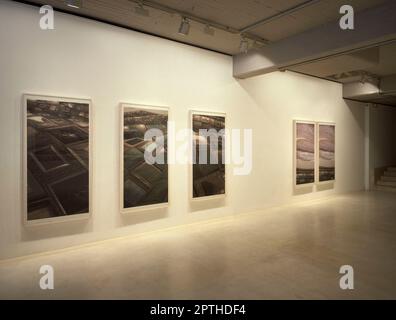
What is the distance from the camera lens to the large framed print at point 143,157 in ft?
16.1

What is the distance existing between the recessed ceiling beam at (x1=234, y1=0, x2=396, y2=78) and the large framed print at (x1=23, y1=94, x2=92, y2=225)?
340 centimetres

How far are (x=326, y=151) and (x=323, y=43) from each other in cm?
461

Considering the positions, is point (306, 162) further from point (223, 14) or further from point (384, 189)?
point (223, 14)

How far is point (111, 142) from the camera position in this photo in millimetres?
4828

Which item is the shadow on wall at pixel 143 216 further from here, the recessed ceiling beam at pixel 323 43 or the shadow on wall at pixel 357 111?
the shadow on wall at pixel 357 111

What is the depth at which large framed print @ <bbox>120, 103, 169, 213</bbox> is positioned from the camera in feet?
16.1

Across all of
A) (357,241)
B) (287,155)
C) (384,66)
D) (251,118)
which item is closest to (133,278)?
(357,241)

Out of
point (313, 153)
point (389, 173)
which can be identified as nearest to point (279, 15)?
point (313, 153)

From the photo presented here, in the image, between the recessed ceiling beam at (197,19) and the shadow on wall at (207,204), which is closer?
the recessed ceiling beam at (197,19)

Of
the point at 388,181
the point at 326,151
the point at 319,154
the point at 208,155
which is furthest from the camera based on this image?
the point at 388,181

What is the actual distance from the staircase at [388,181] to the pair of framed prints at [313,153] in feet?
9.98

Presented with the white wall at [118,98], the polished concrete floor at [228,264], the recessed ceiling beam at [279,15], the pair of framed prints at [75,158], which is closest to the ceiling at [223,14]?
the recessed ceiling beam at [279,15]

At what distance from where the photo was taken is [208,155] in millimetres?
5969
